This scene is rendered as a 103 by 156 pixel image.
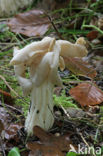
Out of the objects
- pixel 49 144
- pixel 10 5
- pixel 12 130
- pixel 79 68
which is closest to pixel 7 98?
pixel 12 130

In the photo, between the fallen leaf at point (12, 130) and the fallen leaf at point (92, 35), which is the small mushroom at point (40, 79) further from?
the fallen leaf at point (92, 35)

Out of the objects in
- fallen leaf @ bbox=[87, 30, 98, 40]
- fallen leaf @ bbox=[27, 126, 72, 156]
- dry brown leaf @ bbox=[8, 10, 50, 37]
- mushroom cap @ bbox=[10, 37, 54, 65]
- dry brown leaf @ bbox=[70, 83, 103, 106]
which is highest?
mushroom cap @ bbox=[10, 37, 54, 65]

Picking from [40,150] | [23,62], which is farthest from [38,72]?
[40,150]

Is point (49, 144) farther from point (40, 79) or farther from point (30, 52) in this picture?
point (30, 52)

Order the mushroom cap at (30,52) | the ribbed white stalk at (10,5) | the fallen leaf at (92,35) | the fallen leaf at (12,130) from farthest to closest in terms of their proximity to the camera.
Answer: the ribbed white stalk at (10,5)
the fallen leaf at (92,35)
the fallen leaf at (12,130)
the mushroom cap at (30,52)

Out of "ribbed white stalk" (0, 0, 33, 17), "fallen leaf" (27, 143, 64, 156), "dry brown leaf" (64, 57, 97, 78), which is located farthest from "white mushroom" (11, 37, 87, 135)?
"ribbed white stalk" (0, 0, 33, 17)

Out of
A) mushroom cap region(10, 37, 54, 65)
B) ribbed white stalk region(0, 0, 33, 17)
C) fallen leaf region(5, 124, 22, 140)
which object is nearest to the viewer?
mushroom cap region(10, 37, 54, 65)

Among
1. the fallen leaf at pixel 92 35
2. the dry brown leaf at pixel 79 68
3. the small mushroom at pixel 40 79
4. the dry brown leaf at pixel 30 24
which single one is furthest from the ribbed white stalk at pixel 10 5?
the small mushroom at pixel 40 79

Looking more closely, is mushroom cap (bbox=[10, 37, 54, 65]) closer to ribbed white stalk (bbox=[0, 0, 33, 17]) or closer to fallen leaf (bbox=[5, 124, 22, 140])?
fallen leaf (bbox=[5, 124, 22, 140])
